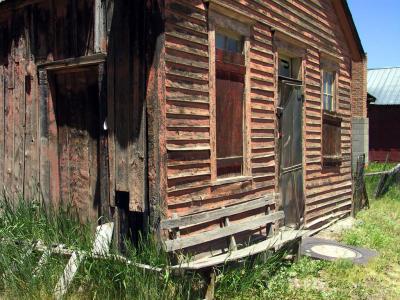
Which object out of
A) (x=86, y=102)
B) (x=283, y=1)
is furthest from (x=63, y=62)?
(x=283, y=1)

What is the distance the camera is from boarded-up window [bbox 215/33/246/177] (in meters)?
6.22

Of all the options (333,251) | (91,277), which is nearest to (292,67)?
(333,251)

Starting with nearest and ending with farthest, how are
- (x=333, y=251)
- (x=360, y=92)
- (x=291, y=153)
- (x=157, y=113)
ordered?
(x=157, y=113) < (x=333, y=251) < (x=291, y=153) < (x=360, y=92)

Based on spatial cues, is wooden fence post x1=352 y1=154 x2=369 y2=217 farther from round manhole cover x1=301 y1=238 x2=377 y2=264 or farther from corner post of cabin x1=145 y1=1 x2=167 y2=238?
corner post of cabin x1=145 y1=1 x2=167 y2=238

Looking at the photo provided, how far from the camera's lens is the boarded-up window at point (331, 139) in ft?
32.6

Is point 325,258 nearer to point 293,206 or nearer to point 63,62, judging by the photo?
point 293,206

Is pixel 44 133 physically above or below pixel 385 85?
below

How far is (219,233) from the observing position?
5.85m

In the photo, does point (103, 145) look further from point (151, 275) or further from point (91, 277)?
point (151, 275)

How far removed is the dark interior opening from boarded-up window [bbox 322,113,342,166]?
5.60 meters

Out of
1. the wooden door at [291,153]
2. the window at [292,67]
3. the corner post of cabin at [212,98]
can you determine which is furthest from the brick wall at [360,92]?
the corner post of cabin at [212,98]

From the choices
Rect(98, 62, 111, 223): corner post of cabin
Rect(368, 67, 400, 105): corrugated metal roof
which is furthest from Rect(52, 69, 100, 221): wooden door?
Rect(368, 67, 400, 105): corrugated metal roof

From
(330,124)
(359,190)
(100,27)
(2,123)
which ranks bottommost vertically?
(359,190)

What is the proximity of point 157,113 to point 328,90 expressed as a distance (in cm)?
614
